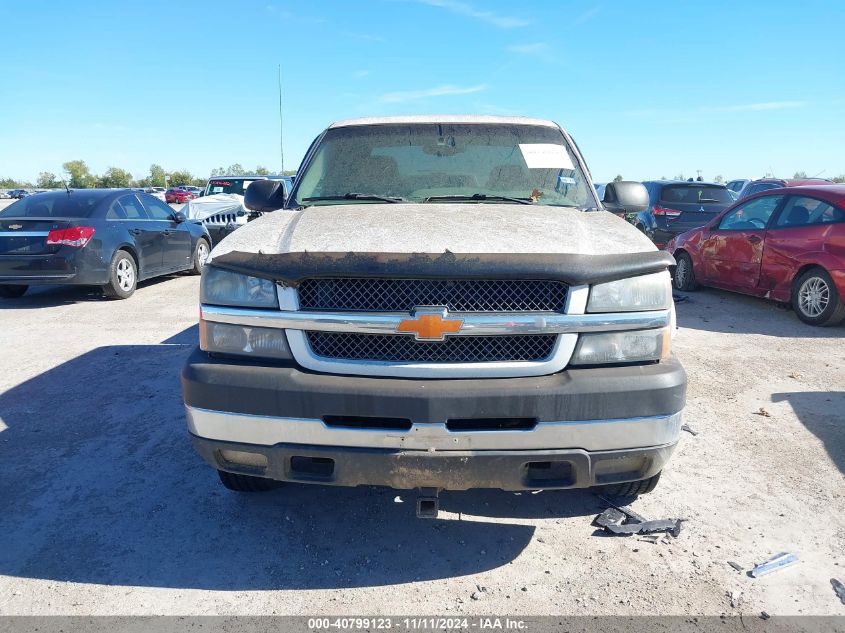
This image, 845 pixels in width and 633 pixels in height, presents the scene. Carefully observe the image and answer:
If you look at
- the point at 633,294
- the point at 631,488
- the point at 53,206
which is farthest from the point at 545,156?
the point at 53,206

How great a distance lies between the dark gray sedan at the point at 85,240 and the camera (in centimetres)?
786

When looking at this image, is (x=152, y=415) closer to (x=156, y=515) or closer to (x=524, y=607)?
(x=156, y=515)

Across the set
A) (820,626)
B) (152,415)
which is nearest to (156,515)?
(152,415)

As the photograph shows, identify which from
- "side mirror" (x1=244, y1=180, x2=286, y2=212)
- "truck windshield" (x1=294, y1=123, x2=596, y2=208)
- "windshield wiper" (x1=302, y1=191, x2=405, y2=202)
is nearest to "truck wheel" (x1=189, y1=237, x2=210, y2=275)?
"side mirror" (x1=244, y1=180, x2=286, y2=212)

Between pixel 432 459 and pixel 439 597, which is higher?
pixel 432 459

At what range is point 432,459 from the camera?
7.31 ft

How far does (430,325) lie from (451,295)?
149 millimetres

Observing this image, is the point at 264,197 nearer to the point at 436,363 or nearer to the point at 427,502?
the point at 436,363

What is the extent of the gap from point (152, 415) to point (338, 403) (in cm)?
264

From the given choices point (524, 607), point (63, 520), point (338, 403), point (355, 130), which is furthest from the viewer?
point (355, 130)

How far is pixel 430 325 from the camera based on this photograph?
226cm

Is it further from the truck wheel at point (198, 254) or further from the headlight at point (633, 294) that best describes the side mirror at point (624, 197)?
the truck wheel at point (198, 254)

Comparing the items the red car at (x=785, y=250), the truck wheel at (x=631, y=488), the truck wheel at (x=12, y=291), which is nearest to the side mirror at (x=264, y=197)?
the truck wheel at (x=631, y=488)

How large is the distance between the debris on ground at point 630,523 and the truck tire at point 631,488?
0.30 feet
